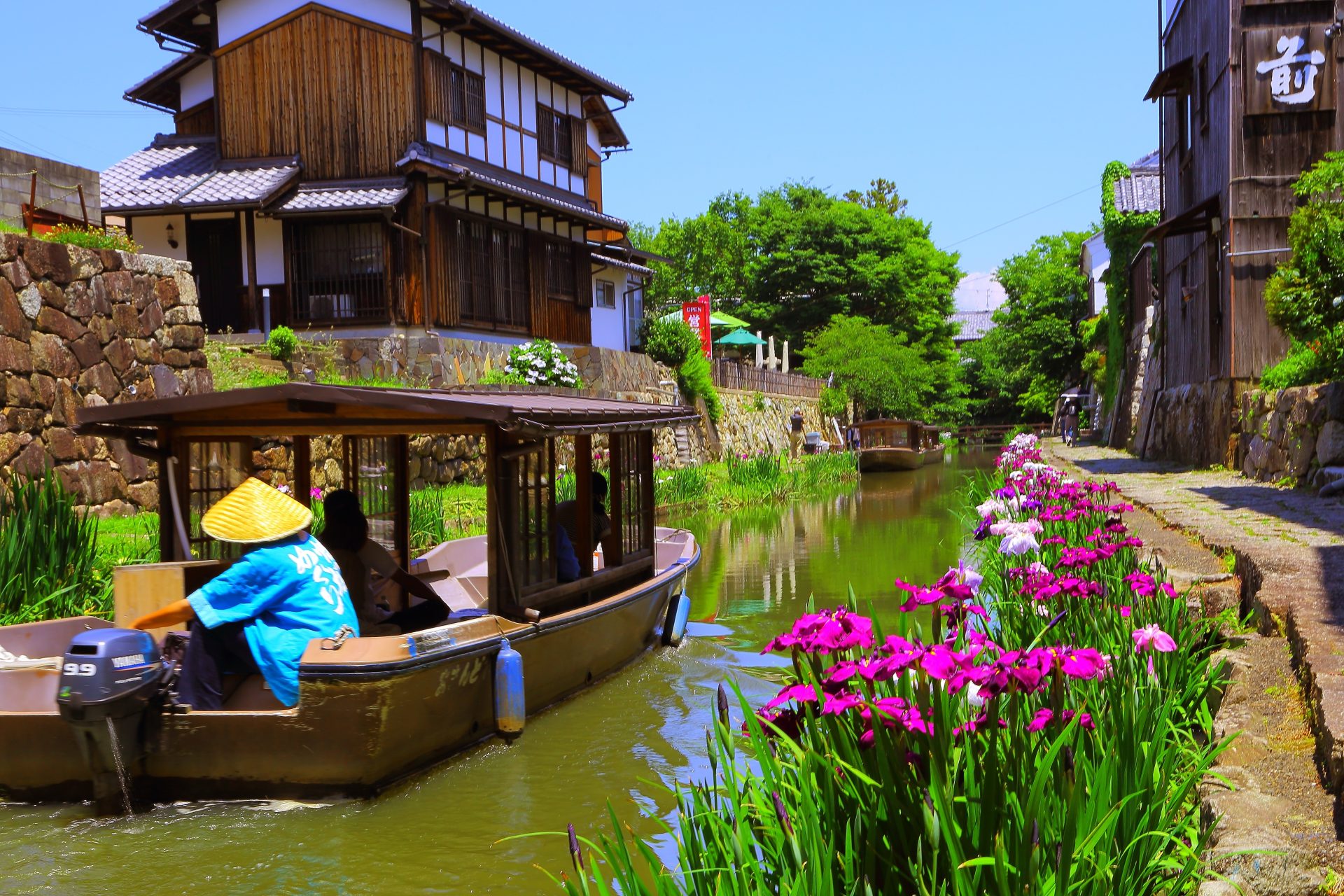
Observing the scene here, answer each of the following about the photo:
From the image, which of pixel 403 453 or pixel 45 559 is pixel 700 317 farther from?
pixel 45 559

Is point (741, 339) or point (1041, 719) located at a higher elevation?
point (741, 339)

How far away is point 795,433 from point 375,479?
3087cm

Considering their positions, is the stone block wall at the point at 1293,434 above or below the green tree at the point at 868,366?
below

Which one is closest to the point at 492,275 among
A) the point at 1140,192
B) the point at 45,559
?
the point at 45,559

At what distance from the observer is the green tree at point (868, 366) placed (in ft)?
147

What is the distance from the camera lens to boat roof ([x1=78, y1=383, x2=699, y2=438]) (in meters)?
6.76

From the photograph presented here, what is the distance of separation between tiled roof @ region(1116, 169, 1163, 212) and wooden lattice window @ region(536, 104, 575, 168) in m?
14.3

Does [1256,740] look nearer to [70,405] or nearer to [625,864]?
[625,864]

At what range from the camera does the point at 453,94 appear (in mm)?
21344

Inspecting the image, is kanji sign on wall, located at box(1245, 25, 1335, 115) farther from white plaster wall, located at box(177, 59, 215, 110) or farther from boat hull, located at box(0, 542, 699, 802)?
white plaster wall, located at box(177, 59, 215, 110)

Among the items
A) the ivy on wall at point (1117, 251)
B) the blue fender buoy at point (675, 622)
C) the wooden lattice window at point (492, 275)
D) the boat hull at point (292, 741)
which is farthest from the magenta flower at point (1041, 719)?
the ivy on wall at point (1117, 251)

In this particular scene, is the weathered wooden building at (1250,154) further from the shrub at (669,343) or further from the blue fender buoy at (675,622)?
the shrub at (669,343)

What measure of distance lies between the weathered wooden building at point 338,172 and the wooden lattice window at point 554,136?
166cm

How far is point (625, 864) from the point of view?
299cm
